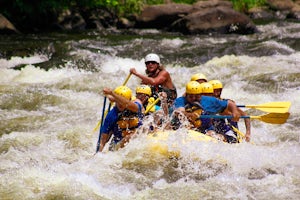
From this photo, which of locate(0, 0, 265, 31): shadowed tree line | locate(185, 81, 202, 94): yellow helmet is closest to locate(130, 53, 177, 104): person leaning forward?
locate(185, 81, 202, 94): yellow helmet

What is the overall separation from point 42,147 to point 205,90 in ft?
7.86

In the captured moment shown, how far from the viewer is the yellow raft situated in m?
5.89

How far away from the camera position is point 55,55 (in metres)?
13.1

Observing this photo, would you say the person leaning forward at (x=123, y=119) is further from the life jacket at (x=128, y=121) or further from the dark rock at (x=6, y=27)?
the dark rock at (x=6, y=27)

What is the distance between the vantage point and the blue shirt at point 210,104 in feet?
20.3

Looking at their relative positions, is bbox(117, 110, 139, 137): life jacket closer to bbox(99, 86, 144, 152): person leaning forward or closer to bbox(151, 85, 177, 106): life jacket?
bbox(99, 86, 144, 152): person leaning forward

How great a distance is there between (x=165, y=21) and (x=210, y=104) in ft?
41.1

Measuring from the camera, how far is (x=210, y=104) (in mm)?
6215

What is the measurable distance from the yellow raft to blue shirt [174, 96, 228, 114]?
1.26 feet

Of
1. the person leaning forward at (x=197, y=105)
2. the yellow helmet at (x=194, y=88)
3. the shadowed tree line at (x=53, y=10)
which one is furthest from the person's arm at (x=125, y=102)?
the shadowed tree line at (x=53, y=10)

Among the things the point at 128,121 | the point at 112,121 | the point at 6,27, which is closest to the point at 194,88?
the point at 128,121

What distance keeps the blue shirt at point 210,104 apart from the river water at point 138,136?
454 mm

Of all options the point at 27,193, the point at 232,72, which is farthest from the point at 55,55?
the point at 27,193

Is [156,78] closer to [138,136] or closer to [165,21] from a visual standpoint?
[138,136]
